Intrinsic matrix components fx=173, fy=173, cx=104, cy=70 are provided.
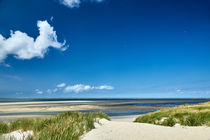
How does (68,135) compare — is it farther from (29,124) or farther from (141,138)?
(29,124)

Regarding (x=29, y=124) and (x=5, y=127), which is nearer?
(x=5, y=127)

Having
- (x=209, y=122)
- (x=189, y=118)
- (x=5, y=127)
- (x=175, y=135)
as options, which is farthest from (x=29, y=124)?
(x=209, y=122)

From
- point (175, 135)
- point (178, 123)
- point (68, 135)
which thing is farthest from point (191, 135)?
point (68, 135)

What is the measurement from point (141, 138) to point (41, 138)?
443cm

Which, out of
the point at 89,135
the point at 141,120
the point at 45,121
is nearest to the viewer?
the point at 89,135

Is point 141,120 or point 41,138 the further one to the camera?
point 141,120

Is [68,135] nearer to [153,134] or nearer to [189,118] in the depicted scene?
[153,134]

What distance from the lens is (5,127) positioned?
10.6m

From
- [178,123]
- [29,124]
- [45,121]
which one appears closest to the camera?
[45,121]

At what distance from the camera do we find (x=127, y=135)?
8367mm

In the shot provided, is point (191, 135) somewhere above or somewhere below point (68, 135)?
below

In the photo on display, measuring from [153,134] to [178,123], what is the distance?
494 cm

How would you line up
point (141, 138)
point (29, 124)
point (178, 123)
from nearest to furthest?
point (141, 138)
point (29, 124)
point (178, 123)

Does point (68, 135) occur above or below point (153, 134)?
above
